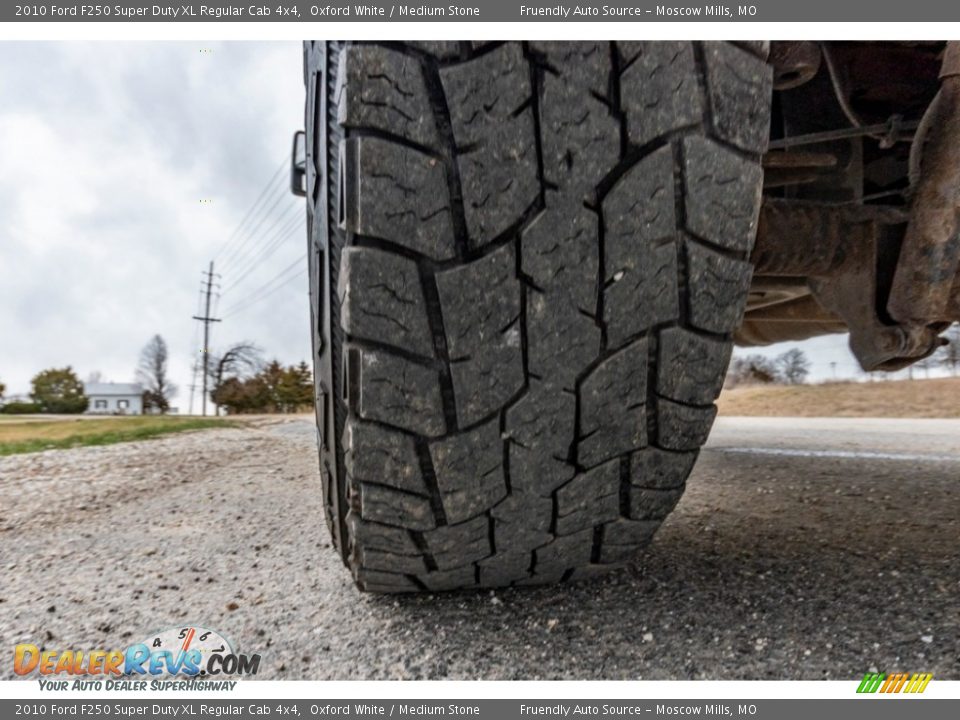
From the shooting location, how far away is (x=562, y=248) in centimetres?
57

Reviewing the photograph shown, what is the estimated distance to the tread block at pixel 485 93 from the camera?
537 millimetres

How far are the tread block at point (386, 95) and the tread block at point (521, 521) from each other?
41 cm

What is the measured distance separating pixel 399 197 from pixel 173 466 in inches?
78.8

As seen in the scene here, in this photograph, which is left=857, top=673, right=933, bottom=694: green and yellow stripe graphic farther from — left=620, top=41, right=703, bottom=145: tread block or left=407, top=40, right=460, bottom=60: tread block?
left=407, top=40, right=460, bottom=60: tread block

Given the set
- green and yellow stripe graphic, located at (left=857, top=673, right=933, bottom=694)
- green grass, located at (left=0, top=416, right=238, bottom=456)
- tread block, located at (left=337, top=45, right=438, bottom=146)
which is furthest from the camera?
green grass, located at (left=0, top=416, right=238, bottom=456)

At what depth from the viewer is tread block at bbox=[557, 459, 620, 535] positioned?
0.68 metres

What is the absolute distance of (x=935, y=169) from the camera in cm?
78

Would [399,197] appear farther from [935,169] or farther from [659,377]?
[935,169]

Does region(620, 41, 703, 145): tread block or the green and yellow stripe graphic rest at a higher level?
region(620, 41, 703, 145): tread block

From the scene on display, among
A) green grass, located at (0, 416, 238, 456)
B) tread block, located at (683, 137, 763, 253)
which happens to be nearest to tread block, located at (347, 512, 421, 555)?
tread block, located at (683, 137, 763, 253)

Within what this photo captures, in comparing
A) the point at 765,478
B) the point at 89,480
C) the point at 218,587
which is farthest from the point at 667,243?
the point at 89,480

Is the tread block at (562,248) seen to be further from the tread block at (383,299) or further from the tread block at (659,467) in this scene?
the tread block at (659,467)

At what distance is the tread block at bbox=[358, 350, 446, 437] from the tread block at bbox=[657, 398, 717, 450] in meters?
0.26
